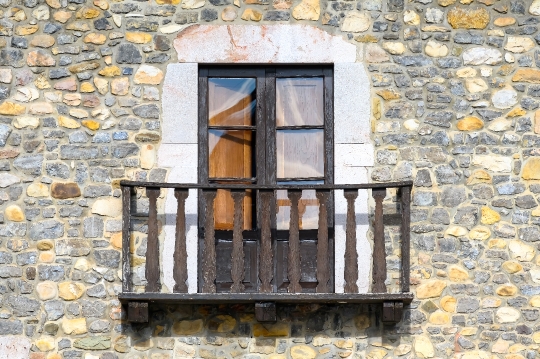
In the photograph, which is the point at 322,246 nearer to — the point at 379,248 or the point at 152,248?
the point at 379,248

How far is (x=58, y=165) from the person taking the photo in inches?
344

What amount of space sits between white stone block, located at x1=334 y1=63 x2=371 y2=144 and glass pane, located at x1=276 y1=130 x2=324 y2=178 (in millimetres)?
198

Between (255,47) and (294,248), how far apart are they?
1515 millimetres

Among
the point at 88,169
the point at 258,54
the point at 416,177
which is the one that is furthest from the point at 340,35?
the point at 88,169

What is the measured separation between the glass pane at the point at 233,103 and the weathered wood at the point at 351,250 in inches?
40.1


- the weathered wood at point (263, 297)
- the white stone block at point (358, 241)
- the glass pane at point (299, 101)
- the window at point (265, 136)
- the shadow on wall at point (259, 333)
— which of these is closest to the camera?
the weathered wood at point (263, 297)

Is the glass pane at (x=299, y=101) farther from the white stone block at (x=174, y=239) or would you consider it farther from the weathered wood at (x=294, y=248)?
the white stone block at (x=174, y=239)

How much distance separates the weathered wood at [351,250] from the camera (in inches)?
329

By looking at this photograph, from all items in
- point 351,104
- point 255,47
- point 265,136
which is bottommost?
point 265,136

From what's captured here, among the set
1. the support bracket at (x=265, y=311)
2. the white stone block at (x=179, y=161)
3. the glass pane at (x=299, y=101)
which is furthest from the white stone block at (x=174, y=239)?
the glass pane at (x=299, y=101)

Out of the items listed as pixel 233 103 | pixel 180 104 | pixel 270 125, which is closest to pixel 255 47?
pixel 233 103

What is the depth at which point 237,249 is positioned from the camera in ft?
27.4

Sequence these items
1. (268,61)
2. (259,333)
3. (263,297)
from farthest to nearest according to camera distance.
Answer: (268,61), (259,333), (263,297)

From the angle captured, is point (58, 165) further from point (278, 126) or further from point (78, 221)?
point (278, 126)
